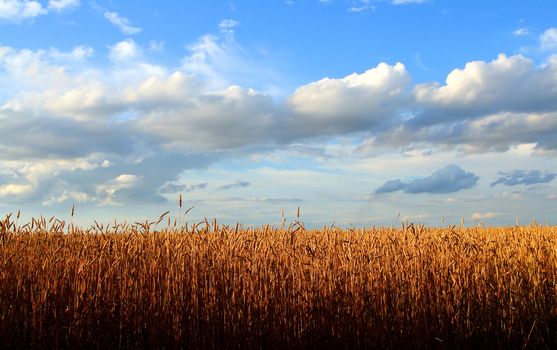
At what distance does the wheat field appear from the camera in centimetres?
605

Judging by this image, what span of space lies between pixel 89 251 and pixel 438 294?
479 centimetres

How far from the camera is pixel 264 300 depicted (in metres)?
6.13

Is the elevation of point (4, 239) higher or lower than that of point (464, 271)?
higher

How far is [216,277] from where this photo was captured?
6.35 meters

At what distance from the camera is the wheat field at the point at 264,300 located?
238 inches

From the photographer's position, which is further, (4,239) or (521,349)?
(4,239)

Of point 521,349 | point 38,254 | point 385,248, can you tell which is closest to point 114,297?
point 38,254

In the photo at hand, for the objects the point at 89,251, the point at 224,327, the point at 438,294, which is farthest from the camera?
the point at 89,251

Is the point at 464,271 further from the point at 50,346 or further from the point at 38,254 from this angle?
the point at 38,254

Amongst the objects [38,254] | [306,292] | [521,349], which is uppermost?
[38,254]

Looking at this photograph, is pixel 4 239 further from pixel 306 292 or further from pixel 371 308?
pixel 371 308

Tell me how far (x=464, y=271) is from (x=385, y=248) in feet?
3.90

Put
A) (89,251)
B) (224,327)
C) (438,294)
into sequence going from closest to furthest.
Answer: (224,327) → (438,294) → (89,251)

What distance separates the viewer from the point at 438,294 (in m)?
6.58
